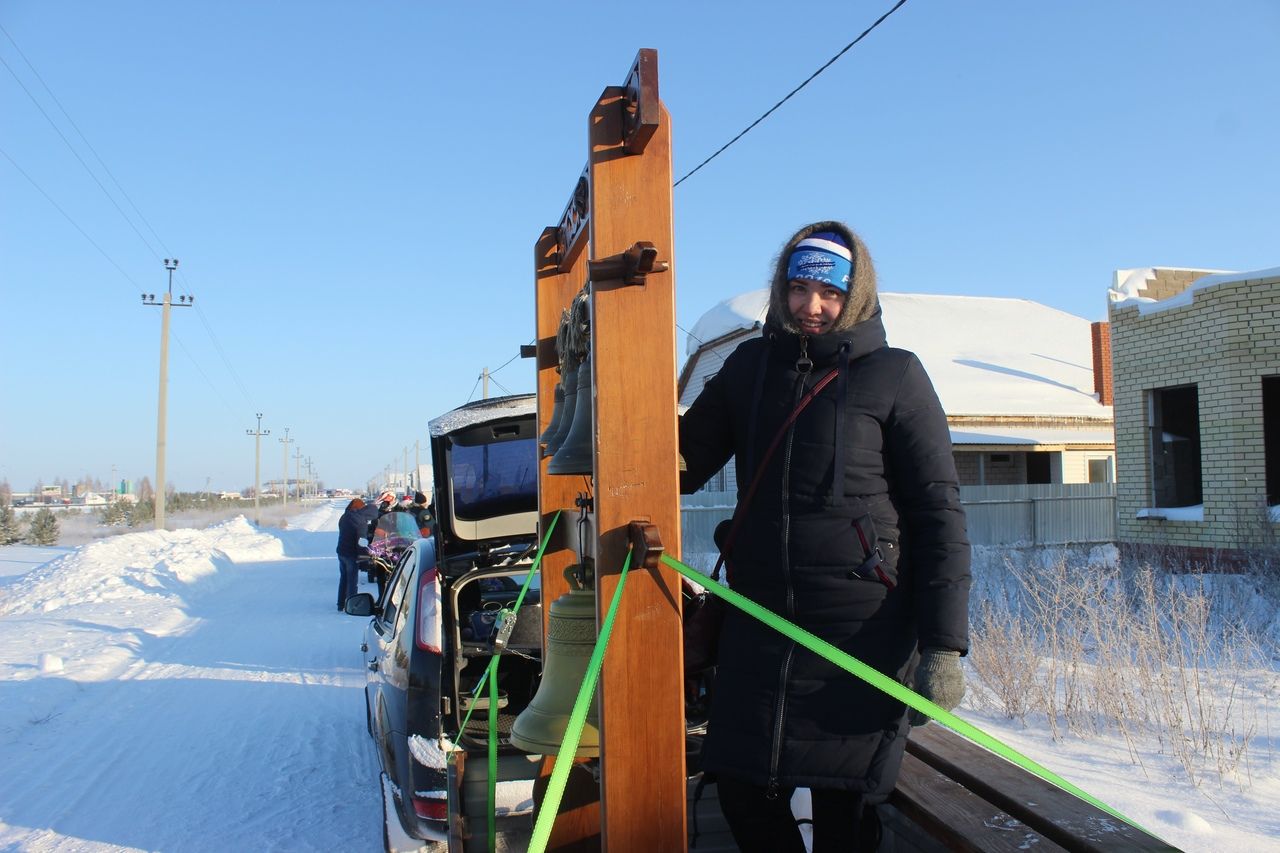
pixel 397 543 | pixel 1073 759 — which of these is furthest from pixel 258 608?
pixel 1073 759

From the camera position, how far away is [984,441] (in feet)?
59.8

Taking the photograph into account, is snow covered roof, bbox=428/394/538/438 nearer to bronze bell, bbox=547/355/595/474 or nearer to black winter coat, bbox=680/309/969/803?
bronze bell, bbox=547/355/595/474

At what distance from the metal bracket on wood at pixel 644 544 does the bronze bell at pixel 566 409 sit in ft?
2.21

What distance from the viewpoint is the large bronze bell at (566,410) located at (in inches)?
109

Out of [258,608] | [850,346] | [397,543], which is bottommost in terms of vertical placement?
[258,608]

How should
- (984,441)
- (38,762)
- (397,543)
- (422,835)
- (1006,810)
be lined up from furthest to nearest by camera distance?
1. (984,441)
2. (397,543)
3. (38,762)
4. (422,835)
5. (1006,810)

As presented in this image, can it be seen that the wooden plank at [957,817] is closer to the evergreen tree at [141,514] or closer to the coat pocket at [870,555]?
the coat pocket at [870,555]

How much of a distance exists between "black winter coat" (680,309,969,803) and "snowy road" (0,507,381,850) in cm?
341

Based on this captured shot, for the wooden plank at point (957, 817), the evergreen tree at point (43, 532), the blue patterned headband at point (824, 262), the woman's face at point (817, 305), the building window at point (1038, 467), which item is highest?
the blue patterned headband at point (824, 262)

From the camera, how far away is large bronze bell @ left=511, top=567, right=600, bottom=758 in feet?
8.36

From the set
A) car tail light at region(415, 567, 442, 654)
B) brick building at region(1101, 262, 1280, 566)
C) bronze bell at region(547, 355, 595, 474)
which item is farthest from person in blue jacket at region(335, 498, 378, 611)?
bronze bell at region(547, 355, 595, 474)

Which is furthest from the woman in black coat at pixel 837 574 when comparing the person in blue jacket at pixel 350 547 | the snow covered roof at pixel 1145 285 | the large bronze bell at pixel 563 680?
the person in blue jacket at pixel 350 547

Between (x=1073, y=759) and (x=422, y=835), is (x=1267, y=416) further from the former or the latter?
(x=422, y=835)

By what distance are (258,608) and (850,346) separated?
46.6 ft
